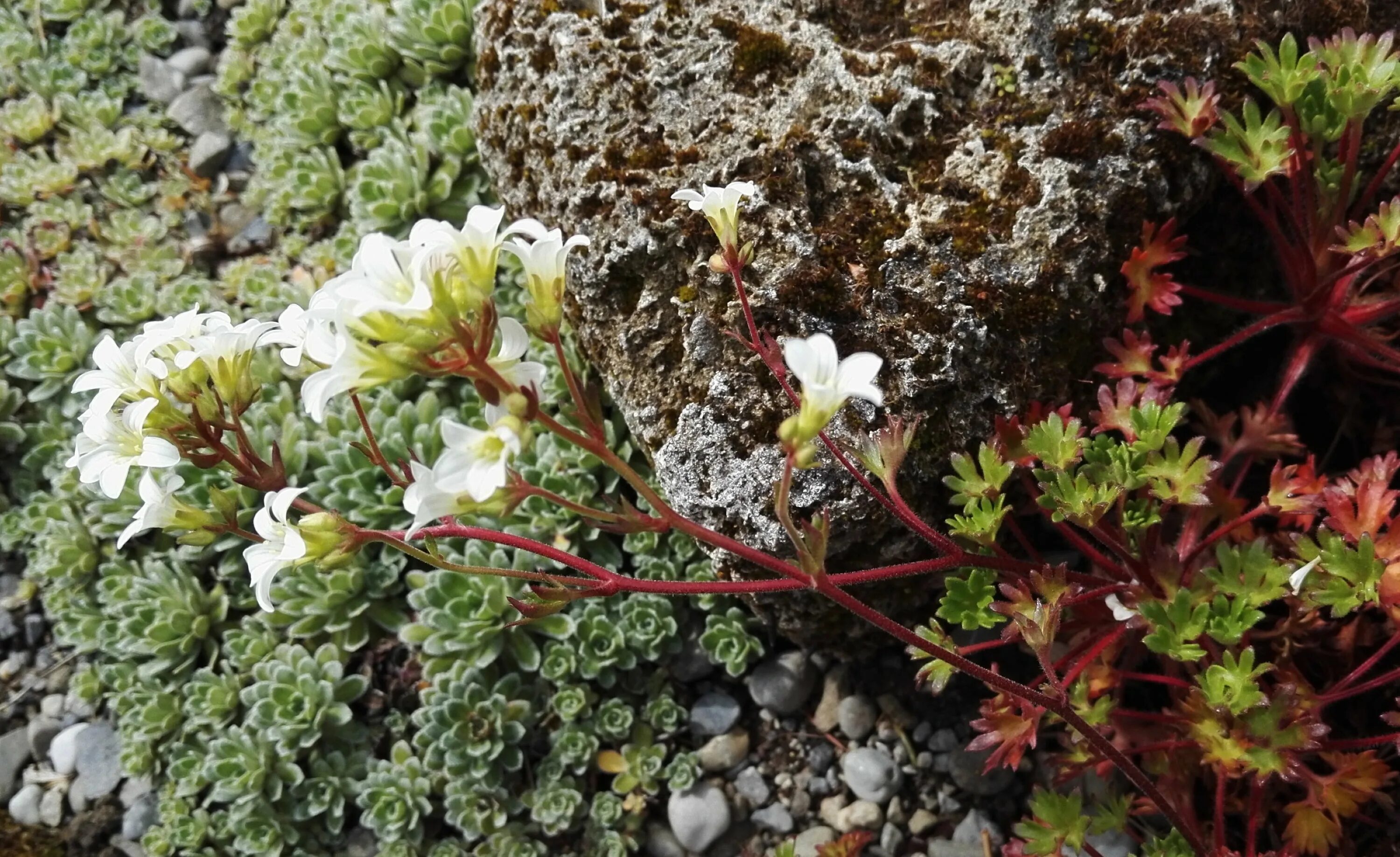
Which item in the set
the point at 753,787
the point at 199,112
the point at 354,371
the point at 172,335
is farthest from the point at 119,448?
the point at 199,112

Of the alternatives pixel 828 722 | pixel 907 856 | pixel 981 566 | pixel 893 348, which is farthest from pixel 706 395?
pixel 907 856

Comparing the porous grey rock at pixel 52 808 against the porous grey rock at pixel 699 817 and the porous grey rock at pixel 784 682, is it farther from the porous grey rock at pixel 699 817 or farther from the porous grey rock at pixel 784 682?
the porous grey rock at pixel 784 682

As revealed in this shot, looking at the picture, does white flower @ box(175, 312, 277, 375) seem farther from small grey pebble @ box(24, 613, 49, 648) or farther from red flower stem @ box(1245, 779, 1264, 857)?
small grey pebble @ box(24, 613, 49, 648)

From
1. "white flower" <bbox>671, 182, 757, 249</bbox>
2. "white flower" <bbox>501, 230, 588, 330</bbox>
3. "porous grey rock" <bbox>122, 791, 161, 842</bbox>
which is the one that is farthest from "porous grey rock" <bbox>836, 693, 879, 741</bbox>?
"porous grey rock" <bbox>122, 791, 161, 842</bbox>

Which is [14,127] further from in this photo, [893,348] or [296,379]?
[893,348]

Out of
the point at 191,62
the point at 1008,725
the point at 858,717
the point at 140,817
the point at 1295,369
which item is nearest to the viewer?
the point at 1008,725

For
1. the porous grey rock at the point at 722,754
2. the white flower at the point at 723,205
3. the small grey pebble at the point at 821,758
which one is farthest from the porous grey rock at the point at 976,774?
the white flower at the point at 723,205

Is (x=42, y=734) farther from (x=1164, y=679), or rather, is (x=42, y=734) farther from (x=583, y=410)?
(x=1164, y=679)
